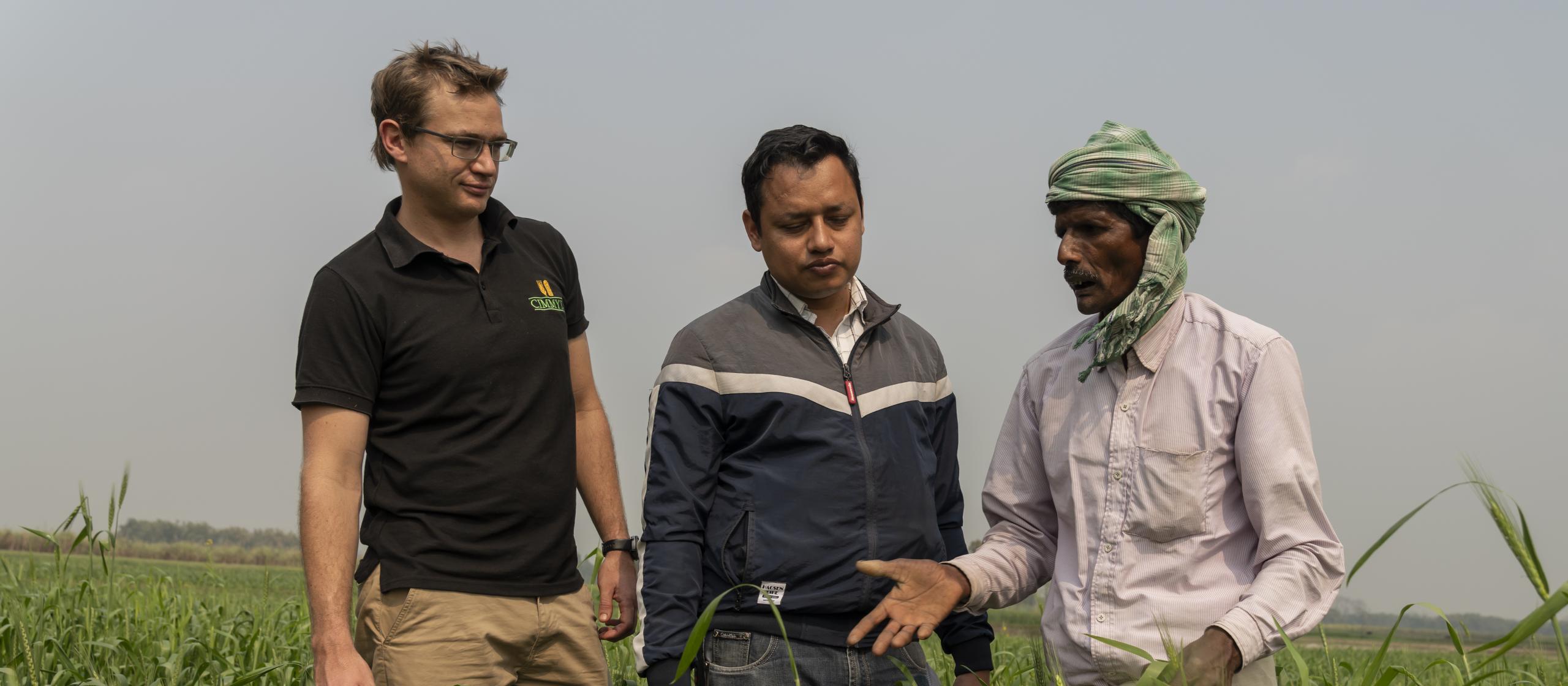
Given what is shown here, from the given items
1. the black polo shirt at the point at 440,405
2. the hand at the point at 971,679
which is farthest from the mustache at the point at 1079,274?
the black polo shirt at the point at 440,405

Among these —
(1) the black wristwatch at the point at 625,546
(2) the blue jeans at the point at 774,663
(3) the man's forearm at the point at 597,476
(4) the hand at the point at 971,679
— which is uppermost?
(3) the man's forearm at the point at 597,476

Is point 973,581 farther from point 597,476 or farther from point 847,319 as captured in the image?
point 597,476

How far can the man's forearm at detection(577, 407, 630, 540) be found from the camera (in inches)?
146

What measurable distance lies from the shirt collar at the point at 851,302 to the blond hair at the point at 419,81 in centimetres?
Answer: 104

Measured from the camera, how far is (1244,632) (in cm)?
226

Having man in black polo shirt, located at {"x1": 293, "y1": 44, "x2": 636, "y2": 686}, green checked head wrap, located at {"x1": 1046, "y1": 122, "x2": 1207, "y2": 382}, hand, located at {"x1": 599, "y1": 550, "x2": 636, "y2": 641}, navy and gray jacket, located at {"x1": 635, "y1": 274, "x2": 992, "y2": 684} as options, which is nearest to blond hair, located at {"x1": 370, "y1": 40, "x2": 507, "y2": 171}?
man in black polo shirt, located at {"x1": 293, "y1": 44, "x2": 636, "y2": 686}

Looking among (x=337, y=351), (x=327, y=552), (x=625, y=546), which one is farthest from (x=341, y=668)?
(x=625, y=546)

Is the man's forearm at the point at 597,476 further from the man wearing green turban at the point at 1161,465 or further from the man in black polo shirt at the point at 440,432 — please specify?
the man wearing green turban at the point at 1161,465

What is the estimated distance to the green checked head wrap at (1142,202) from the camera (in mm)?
2475

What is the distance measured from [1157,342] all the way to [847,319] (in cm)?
99

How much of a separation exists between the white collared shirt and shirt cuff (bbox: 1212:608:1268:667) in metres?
1.27

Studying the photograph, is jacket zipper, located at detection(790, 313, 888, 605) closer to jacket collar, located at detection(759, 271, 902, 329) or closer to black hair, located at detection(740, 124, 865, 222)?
jacket collar, located at detection(759, 271, 902, 329)

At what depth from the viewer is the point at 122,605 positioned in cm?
594

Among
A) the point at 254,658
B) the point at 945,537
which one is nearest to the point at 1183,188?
the point at 945,537
